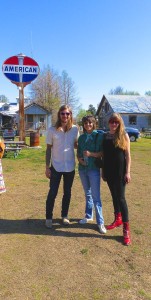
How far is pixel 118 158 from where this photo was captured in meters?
3.98

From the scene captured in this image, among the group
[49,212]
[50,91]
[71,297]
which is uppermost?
[50,91]

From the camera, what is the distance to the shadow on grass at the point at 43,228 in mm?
4242

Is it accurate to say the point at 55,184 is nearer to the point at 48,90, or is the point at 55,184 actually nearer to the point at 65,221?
the point at 65,221

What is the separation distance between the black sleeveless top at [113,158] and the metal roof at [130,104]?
3966 cm

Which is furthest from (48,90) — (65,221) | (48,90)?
(65,221)

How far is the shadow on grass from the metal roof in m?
39.4

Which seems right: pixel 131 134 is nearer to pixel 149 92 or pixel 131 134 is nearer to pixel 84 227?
pixel 84 227

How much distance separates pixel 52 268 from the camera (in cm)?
328

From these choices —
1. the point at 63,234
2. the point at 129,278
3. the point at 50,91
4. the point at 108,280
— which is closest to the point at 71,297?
the point at 108,280

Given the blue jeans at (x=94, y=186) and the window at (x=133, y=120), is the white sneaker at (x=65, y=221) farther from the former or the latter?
the window at (x=133, y=120)

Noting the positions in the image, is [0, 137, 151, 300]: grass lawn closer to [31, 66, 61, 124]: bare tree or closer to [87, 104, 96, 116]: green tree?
[31, 66, 61, 124]: bare tree

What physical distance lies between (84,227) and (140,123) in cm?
4119

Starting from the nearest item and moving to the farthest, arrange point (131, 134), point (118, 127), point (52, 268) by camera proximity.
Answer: point (52, 268), point (118, 127), point (131, 134)

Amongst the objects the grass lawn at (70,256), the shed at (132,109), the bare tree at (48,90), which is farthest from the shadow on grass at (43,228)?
the bare tree at (48,90)
